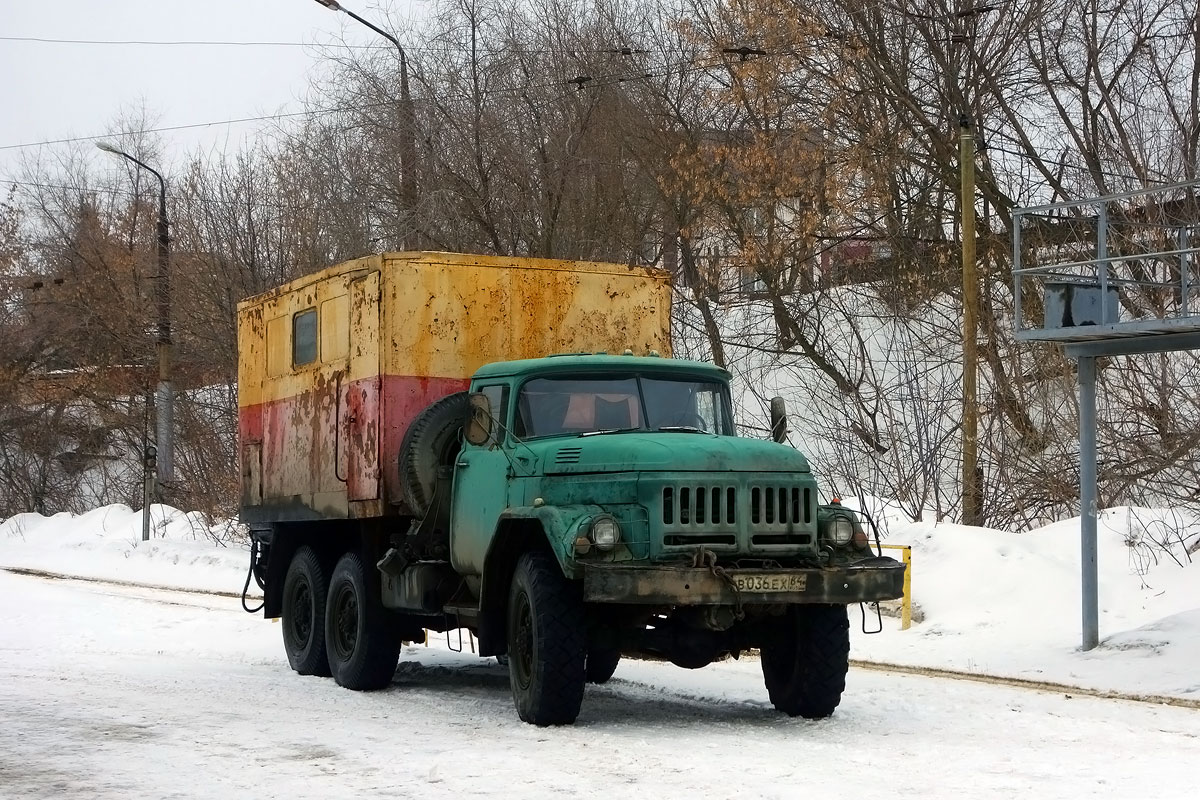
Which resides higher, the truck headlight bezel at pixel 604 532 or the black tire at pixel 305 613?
the truck headlight bezel at pixel 604 532

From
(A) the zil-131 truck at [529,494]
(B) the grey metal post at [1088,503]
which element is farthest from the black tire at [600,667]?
(B) the grey metal post at [1088,503]

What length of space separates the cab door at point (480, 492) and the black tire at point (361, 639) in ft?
4.78

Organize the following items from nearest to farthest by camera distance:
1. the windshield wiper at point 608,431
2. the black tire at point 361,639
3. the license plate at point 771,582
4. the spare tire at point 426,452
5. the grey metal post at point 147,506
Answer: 1. the license plate at point 771,582
2. the windshield wiper at point 608,431
3. the spare tire at point 426,452
4. the black tire at point 361,639
5. the grey metal post at point 147,506

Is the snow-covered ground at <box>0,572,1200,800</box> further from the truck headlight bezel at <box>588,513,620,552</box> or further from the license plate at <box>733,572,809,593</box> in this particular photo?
the truck headlight bezel at <box>588,513,620,552</box>

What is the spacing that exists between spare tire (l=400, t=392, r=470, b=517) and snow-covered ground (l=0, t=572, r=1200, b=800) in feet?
5.20

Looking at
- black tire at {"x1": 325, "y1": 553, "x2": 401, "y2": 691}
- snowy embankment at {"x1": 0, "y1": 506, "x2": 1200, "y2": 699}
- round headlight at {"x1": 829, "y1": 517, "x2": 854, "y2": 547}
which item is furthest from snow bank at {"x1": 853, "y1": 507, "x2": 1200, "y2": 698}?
black tire at {"x1": 325, "y1": 553, "x2": 401, "y2": 691}

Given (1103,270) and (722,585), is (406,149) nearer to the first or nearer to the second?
(1103,270)

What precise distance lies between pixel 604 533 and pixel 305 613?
559 cm

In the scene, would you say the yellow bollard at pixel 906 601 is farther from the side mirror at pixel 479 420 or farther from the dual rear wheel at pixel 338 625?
the side mirror at pixel 479 420

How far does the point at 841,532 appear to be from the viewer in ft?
34.8

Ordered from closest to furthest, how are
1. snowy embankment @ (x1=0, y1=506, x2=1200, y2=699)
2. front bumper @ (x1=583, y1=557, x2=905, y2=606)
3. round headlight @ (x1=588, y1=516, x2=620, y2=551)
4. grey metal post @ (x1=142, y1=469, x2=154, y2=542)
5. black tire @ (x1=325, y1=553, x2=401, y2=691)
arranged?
front bumper @ (x1=583, y1=557, x2=905, y2=606) < round headlight @ (x1=588, y1=516, x2=620, y2=551) < black tire @ (x1=325, y1=553, x2=401, y2=691) < snowy embankment @ (x1=0, y1=506, x2=1200, y2=699) < grey metal post @ (x1=142, y1=469, x2=154, y2=542)

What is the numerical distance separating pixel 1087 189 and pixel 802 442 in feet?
23.2

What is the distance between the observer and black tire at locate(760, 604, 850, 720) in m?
10.5

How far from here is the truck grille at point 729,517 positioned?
9.88 meters
